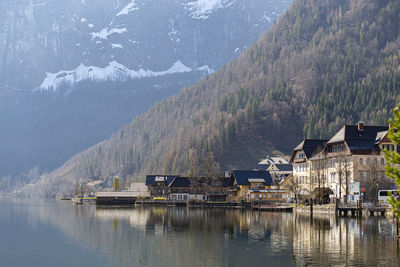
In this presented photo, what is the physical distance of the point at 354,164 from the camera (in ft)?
409

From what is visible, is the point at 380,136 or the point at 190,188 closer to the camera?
the point at 380,136

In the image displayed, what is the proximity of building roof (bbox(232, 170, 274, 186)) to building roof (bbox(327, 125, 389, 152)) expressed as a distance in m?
42.4

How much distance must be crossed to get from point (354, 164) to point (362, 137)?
6.74 m

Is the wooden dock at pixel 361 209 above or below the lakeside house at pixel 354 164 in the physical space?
below

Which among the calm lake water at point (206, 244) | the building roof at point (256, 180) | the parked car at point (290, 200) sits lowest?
the calm lake water at point (206, 244)

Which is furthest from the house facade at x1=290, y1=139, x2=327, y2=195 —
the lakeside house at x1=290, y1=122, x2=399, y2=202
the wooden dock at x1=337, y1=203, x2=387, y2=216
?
the wooden dock at x1=337, y1=203, x2=387, y2=216

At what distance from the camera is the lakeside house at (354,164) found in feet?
393

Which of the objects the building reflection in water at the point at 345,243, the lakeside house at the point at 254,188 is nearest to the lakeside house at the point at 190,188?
the lakeside house at the point at 254,188

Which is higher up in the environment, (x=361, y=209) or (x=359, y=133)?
(x=359, y=133)

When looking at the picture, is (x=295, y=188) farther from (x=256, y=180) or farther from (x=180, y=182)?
(x=180, y=182)

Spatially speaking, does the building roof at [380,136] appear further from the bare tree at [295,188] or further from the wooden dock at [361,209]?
the bare tree at [295,188]

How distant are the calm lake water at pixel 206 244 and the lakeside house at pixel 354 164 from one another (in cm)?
2493

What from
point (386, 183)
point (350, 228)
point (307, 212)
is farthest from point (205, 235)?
point (386, 183)

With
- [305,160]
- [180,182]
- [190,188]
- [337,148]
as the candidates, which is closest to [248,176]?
[190,188]
